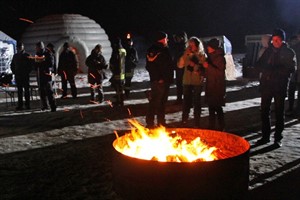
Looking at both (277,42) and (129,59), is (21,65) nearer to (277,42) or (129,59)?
(129,59)

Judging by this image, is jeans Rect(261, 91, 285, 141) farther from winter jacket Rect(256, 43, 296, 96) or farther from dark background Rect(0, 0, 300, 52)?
dark background Rect(0, 0, 300, 52)

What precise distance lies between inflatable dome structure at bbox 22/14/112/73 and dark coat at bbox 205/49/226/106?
1496 centimetres

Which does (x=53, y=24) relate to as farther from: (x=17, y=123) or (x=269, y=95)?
(x=269, y=95)

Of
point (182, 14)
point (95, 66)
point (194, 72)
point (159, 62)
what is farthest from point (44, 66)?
point (182, 14)

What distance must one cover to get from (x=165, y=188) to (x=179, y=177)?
175 millimetres

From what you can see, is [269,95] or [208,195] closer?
[208,195]

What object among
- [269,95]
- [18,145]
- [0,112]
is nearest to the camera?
[269,95]

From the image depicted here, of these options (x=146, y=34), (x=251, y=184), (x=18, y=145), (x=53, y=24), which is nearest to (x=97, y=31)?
(x=53, y=24)

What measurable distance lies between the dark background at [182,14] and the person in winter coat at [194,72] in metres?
27.0

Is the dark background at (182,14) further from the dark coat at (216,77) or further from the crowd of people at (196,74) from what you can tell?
the dark coat at (216,77)

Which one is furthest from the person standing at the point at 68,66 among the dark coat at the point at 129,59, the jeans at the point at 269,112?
the jeans at the point at 269,112

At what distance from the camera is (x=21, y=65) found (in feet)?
33.7

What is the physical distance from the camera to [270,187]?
4719mm

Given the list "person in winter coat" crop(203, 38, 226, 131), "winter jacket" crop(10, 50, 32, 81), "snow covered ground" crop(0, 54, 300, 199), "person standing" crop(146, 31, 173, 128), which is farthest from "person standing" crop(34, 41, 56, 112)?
"person in winter coat" crop(203, 38, 226, 131)
